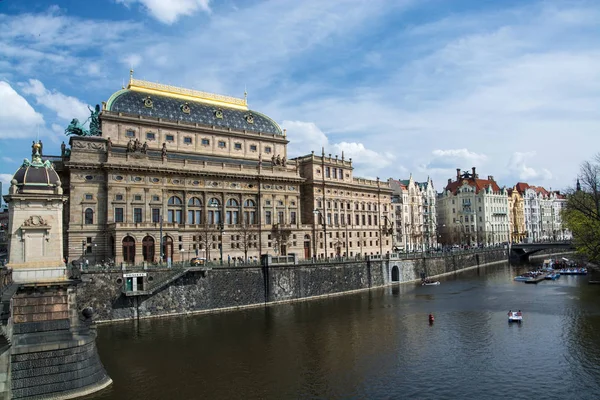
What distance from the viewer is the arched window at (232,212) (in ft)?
287

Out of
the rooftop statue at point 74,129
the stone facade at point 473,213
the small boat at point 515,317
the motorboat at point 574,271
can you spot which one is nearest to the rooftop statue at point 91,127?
the rooftop statue at point 74,129

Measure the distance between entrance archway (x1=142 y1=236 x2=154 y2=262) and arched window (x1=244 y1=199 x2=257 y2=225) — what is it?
720 inches

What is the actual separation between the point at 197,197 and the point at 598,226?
207ft

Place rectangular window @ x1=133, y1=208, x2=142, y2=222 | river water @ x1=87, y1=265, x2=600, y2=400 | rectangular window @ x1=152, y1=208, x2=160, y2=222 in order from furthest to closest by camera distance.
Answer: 1. rectangular window @ x1=152, y1=208, x2=160, y2=222
2. rectangular window @ x1=133, y1=208, x2=142, y2=222
3. river water @ x1=87, y1=265, x2=600, y2=400

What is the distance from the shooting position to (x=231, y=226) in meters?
86.8

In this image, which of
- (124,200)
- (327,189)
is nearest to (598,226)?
(327,189)

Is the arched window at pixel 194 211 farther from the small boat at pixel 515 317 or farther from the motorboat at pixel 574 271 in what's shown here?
the motorboat at pixel 574 271

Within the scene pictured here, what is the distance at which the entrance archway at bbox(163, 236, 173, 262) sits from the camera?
78.6 meters

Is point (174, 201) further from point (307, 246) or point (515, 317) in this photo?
point (515, 317)

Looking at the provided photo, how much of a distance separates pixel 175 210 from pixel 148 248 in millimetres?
8101

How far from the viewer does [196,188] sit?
274 ft

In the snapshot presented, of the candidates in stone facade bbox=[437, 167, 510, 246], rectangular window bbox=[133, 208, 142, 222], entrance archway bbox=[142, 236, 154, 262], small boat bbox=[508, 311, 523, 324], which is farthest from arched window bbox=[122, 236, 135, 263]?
stone facade bbox=[437, 167, 510, 246]

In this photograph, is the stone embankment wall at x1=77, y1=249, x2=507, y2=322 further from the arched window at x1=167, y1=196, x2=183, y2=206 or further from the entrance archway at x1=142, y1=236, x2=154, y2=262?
the arched window at x1=167, y1=196, x2=183, y2=206

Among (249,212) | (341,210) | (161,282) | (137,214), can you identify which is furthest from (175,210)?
(341,210)
